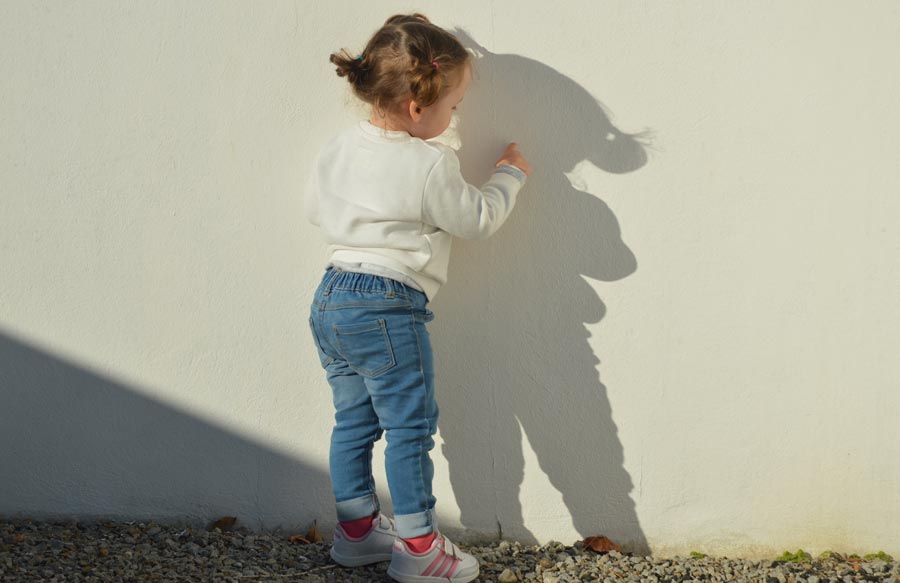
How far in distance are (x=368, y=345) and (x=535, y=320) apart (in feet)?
1.75

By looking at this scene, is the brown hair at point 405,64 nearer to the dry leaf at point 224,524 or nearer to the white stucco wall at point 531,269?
the white stucco wall at point 531,269

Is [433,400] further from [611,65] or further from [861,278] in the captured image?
[861,278]

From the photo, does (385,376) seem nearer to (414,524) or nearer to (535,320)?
(414,524)

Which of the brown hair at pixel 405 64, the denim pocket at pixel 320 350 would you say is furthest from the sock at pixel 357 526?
the brown hair at pixel 405 64

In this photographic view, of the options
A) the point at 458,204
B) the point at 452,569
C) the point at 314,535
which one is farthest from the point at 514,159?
the point at 314,535

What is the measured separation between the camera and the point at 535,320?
2773 millimetres

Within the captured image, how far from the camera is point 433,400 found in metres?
2.58

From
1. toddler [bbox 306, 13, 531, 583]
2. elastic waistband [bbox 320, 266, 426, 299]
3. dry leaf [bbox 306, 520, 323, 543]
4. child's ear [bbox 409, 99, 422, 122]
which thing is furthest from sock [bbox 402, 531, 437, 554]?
child's ear [bbox 409, 99, 422, 122]

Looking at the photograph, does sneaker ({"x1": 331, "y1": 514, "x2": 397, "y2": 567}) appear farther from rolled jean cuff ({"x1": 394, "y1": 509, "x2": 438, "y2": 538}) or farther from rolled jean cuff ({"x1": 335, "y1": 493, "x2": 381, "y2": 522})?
rolled jean cuff ({"x1": 394, "y1": 509, "x2": 438, "y2": 538})

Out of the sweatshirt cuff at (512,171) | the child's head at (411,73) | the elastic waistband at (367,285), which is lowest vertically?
the elastic waistband at (367,285)

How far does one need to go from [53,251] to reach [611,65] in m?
1.66

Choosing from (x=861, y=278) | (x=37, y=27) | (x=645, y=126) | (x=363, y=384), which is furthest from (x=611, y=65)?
(x=37, y=27)

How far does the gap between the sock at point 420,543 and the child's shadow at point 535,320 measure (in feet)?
1.02

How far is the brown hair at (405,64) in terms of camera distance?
2.39 metres
